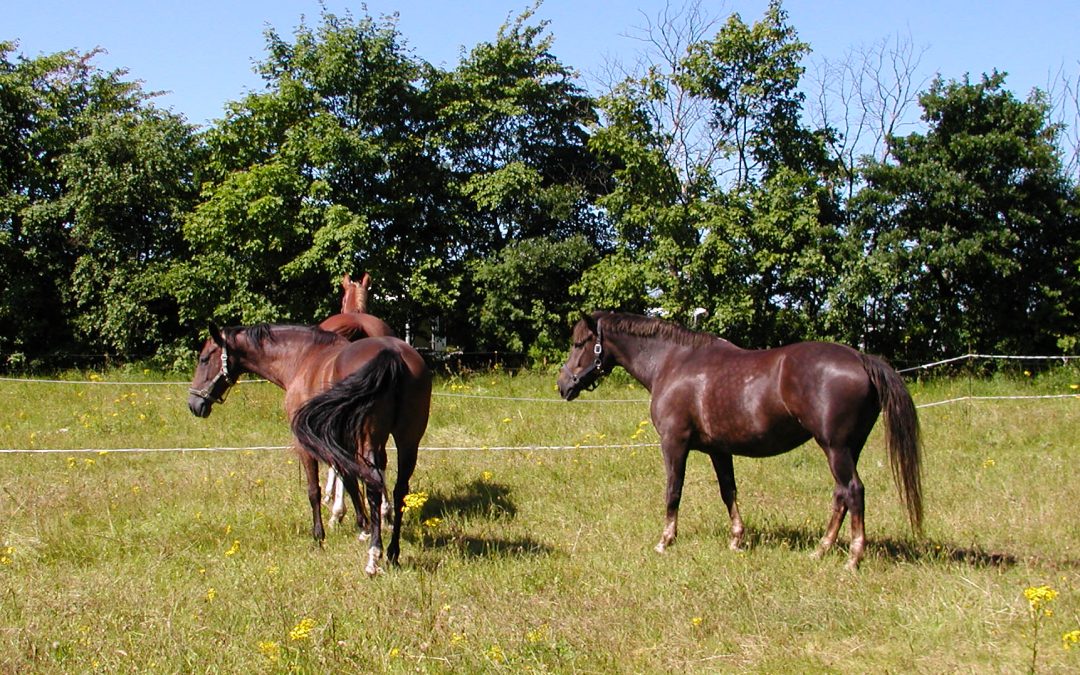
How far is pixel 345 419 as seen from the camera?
5.86 metres

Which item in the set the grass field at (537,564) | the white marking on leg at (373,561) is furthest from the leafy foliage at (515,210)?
the white marking on leg at (373,561)

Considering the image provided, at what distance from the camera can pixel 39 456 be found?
985 centimetres

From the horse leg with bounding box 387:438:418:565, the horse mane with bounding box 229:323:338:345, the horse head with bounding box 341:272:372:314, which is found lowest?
the horse leg with bounding box 387:438:418:565

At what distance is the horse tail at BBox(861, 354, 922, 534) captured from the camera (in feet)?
19.0

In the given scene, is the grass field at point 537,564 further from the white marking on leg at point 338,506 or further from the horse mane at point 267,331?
the horse mane at point 267,331

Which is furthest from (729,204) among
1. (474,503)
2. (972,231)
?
(474,503)

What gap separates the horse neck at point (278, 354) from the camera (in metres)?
7.58

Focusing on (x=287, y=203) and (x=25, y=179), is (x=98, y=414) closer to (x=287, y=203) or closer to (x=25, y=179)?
(x=287, y=203)

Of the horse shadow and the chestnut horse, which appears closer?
the horse shadow

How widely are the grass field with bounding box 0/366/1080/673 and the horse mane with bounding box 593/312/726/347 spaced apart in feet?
5.22

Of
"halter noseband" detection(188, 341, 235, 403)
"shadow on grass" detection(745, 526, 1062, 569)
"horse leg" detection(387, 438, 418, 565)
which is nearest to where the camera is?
"shadow on grass" detection(745, 526, 1062, 569)

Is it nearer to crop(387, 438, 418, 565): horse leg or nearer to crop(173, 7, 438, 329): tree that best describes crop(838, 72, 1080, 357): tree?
crop(173, 7, 438, 329): tree

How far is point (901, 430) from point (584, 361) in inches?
110

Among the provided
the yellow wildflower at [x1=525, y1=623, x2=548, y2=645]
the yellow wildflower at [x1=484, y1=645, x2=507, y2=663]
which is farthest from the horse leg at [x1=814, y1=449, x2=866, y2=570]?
the yellow wildflower at [x1=484, y1=645, x2=507, y2=663]
